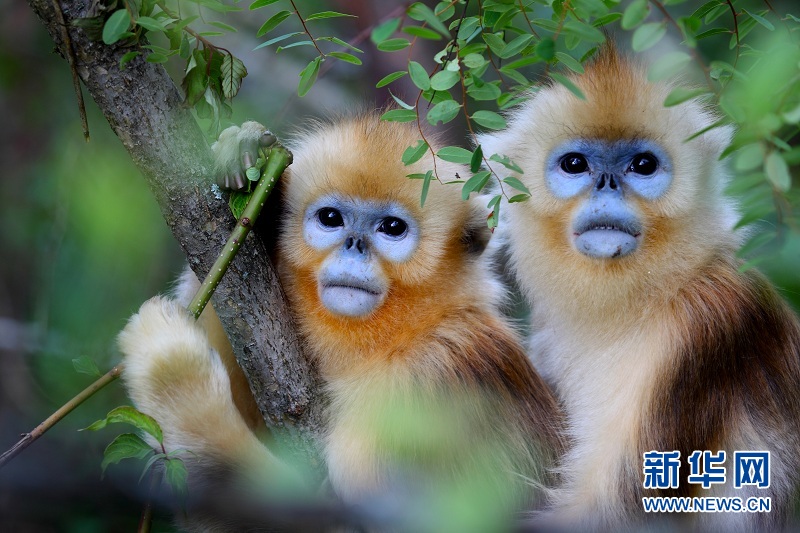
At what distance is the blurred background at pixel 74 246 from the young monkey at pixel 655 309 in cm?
27

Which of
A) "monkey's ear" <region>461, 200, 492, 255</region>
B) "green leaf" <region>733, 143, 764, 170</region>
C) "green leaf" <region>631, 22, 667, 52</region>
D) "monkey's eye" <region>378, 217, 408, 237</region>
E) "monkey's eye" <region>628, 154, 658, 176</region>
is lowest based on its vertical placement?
"green leaf" <region>733, 143, 764, 170</region>

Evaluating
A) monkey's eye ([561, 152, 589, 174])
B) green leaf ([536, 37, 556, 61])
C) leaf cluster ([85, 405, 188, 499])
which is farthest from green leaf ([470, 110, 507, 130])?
leaf cluster ([85, 405, 188, 499])

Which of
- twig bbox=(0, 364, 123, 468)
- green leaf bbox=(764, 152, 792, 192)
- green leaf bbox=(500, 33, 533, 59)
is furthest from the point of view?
green leaf bbox=(500, 33, 533, 59)

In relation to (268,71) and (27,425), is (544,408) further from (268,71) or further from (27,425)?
Result: (268,71)

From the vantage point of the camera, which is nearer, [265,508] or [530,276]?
[265,508]

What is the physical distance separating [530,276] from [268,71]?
333 centimetres

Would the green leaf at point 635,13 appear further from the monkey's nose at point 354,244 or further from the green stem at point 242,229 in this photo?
the monkey's nose at point 354,244

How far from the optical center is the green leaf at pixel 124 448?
228 cm

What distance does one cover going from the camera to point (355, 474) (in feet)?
9.39

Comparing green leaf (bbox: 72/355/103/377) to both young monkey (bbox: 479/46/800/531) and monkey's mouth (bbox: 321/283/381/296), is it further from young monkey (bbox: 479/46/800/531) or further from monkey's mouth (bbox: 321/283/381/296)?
young monkey (bbox: 479/46/800/531)

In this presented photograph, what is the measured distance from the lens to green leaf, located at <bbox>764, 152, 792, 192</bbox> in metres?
1.68

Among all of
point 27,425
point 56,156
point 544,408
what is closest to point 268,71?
point 56,156

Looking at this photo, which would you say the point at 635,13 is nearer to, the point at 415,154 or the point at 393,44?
the point at 393,44

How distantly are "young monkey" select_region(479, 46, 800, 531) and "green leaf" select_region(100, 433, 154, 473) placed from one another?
148 cm
